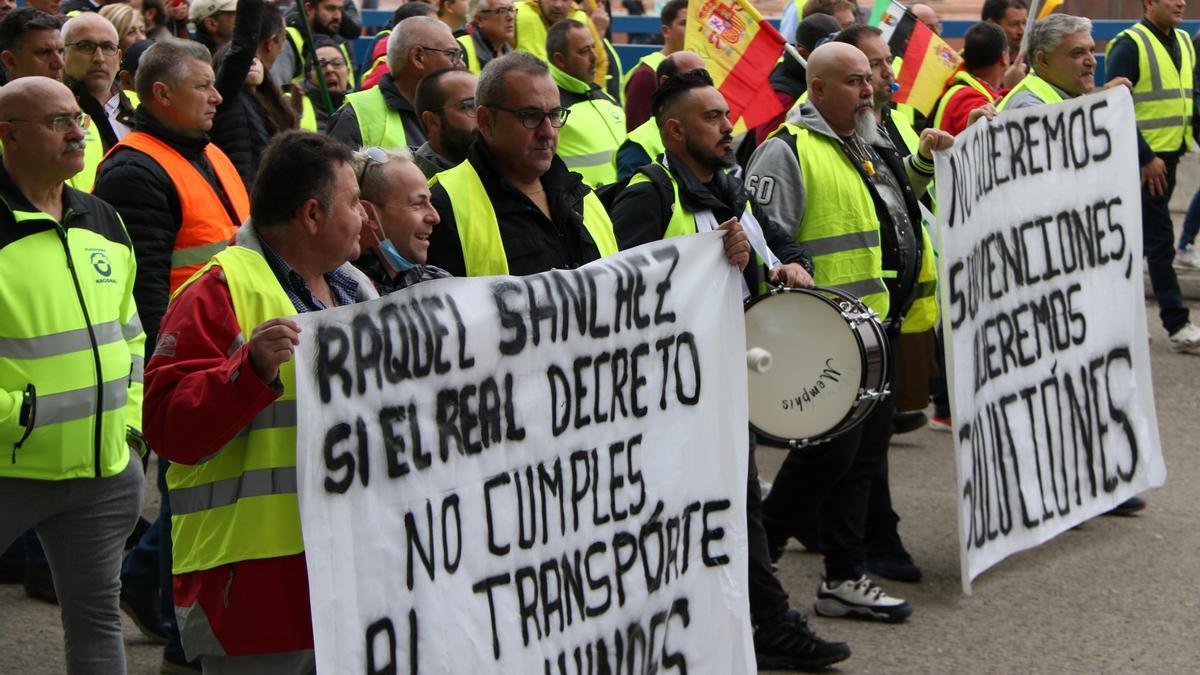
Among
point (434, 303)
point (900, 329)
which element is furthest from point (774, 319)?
point (434, 303)

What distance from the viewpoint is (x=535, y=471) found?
13.2 feet

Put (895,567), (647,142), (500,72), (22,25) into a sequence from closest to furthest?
(500,72) < (22,25) < (895,567) < (647,142)

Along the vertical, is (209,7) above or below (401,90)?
above

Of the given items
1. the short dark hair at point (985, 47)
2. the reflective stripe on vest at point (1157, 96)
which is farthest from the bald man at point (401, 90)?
the reflective stripe on vest at point (1157, 96)

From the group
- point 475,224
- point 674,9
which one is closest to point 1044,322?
point 475,224

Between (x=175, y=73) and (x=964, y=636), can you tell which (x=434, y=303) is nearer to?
(x=175, y=73)

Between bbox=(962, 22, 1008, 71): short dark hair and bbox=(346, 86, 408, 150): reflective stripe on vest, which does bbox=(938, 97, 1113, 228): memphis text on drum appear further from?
bbox=(346, 86, 408, 150): reflective stripe on vest

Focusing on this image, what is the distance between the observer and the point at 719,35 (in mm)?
7363

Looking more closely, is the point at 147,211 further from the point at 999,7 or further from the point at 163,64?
the point at 999,7

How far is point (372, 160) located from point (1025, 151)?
331 centimetres

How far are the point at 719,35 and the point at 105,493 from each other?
13.0ft

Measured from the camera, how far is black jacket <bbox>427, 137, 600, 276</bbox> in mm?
4488

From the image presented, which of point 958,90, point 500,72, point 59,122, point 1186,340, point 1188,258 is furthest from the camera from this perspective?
point 1188,258

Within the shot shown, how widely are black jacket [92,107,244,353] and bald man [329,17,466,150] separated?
3.99 ft
